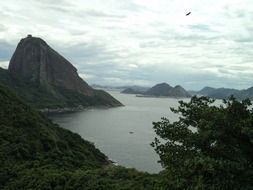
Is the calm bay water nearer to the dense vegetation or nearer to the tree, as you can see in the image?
the dense vegetation

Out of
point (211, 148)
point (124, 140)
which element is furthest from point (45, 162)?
point (124, 140)

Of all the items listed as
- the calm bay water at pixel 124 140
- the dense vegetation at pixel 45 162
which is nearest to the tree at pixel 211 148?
the dense vegetation at pixel 45 162

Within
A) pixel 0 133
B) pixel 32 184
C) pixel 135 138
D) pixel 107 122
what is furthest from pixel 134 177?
pixel 107 122

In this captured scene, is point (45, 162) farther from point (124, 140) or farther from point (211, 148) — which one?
point (124, 140)

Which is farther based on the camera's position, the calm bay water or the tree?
the calm bay water

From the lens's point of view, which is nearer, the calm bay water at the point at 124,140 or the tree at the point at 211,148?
the tree at the point at 211,148

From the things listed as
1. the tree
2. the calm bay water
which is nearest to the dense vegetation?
the calm bay water

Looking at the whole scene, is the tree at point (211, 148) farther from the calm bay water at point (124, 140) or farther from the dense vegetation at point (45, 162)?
the calm bay water at point (124, 140)
